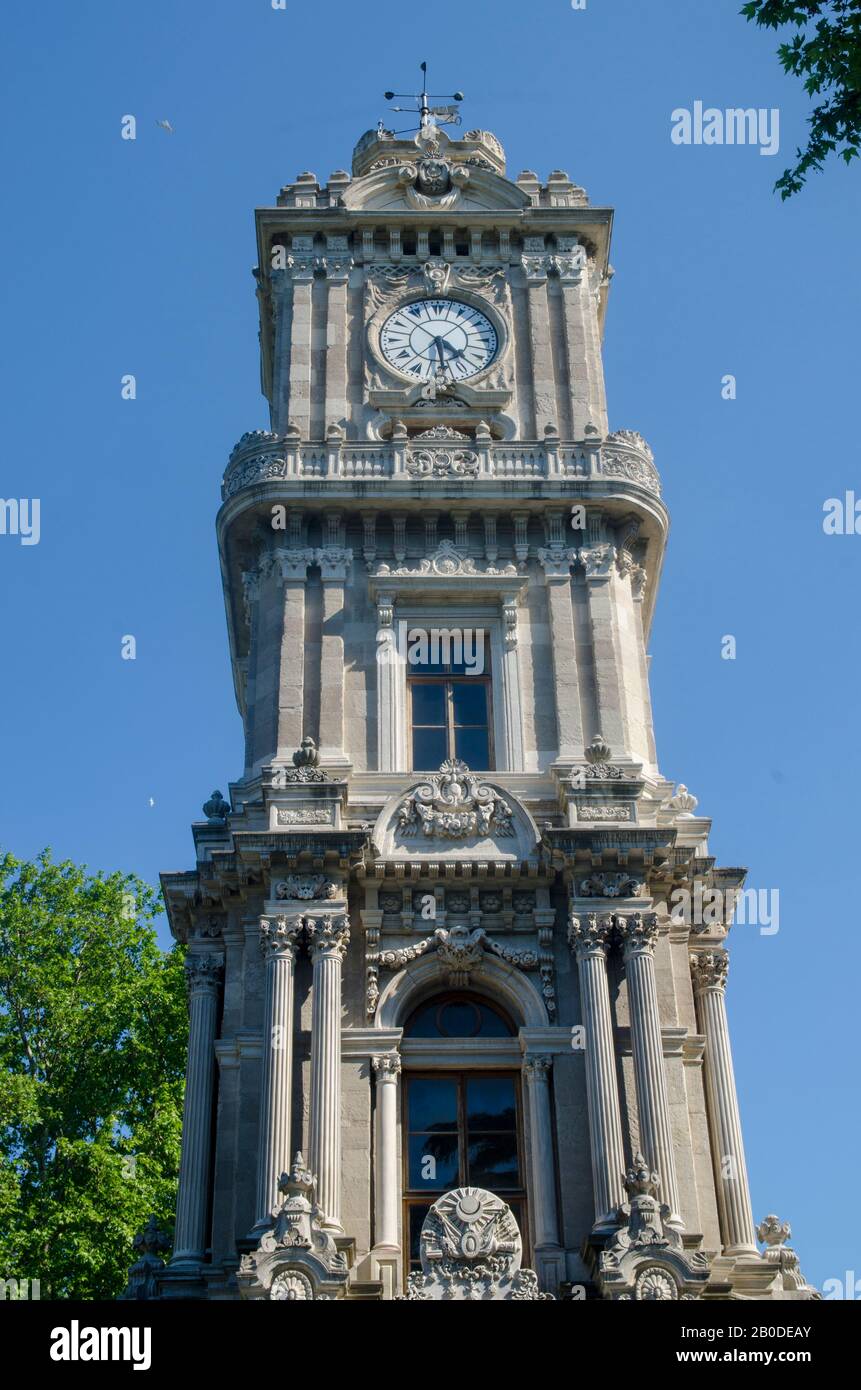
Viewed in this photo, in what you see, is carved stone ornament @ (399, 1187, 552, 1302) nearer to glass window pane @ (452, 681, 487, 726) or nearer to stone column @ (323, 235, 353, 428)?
glass window pane @ (452, 681, 487, 726)

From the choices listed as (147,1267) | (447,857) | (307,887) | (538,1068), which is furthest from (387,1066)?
(147,1267)

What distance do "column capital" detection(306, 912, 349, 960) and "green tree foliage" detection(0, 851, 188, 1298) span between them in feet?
41.1

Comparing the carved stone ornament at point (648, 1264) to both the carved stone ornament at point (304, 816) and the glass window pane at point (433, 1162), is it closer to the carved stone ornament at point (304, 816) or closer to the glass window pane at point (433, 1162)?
the glass window pane at point (433, 1162)

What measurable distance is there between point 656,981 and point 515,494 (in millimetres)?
9827

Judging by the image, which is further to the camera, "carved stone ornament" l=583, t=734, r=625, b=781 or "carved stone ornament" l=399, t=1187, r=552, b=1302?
"carved stone ornament" l=583, t=734, r=625, b=781

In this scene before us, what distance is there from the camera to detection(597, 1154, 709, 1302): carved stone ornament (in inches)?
1023

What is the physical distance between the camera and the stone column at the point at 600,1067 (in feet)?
91.4

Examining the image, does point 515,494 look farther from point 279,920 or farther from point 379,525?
point 279,920

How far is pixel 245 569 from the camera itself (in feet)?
120

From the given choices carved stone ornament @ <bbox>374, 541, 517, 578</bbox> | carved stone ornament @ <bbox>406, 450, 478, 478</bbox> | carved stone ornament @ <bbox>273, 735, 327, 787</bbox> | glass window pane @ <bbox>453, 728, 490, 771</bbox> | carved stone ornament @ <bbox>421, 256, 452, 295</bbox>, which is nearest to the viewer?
carved stone ornament @ <bbox>273, 735, 327, 787</bbox>

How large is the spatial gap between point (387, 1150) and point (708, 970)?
23.6 feet

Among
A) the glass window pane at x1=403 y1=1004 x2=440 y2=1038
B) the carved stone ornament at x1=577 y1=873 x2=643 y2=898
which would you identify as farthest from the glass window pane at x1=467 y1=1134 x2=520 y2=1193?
the carved stone ornament at x1=577 y1=873 x2=643 y2=898

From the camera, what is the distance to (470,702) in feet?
113
